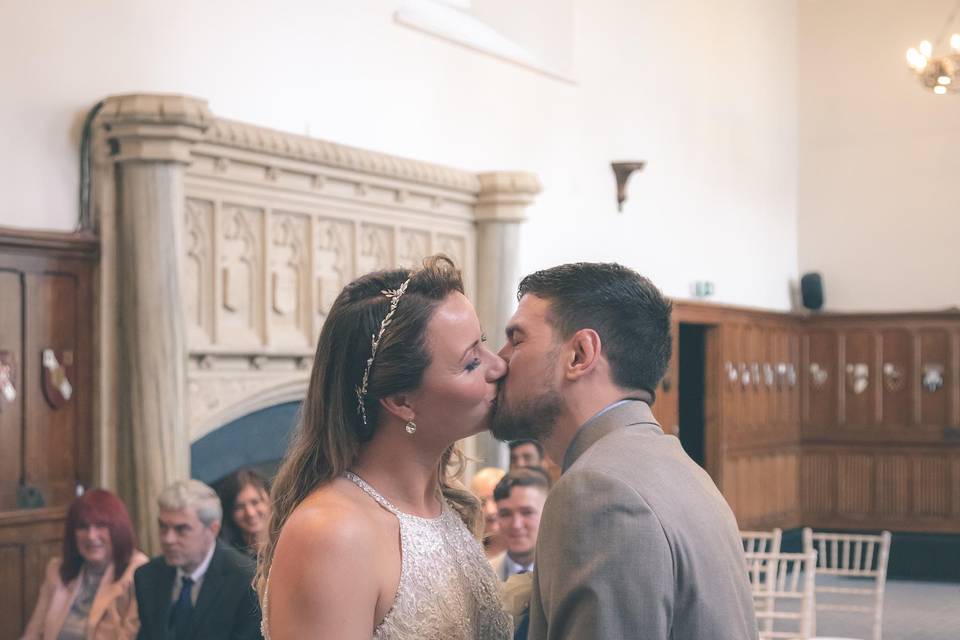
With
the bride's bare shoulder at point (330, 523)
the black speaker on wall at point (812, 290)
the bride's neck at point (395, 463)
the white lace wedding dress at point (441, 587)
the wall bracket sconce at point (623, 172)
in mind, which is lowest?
the white lace wedding dress at point (441, 587)

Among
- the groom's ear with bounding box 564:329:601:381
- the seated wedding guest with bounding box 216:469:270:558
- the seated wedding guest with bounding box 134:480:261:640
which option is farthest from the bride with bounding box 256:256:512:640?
the seated wedding guest with bounding box 216:469:270:558

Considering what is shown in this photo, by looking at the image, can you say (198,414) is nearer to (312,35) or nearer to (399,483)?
(312,35)

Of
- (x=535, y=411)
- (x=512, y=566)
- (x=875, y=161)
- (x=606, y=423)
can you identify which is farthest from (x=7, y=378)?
(x=875, y=161)

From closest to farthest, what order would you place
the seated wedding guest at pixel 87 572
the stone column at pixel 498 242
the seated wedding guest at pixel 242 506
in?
the seated wedding guest at pixel 87 572, the seated wedding guest at pixel 242 506, the stone column at pixel 498 242

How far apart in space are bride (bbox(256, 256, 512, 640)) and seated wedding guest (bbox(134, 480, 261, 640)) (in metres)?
2.88

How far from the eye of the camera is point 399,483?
2.27 meters

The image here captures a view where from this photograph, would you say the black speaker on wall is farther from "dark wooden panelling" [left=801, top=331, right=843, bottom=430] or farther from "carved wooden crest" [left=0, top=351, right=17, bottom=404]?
"carved wooden crest" [left=0, top=351, right=17, bottom=404]

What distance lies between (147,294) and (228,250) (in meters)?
0.86

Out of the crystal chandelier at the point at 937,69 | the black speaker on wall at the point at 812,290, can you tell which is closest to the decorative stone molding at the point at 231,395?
the crystal chandelier at the point at 937,69

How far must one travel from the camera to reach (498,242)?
8.85 metres

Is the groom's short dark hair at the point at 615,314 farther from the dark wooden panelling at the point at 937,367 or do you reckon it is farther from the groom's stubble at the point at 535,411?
the dark wooden panelling at the point at 937,367

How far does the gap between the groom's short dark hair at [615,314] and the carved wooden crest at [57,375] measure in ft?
15.0

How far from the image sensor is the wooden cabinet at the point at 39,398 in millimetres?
5984

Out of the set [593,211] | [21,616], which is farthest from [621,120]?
[21,616]
